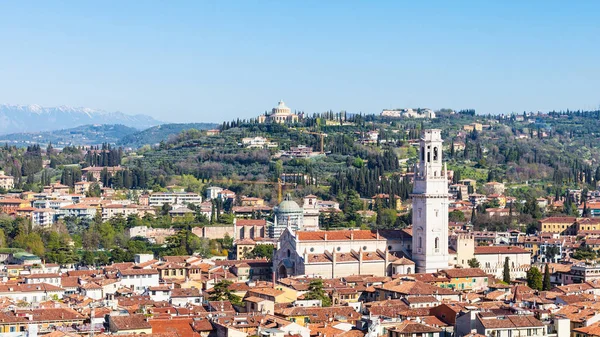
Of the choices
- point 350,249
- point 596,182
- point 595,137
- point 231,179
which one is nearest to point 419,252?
point 350,249

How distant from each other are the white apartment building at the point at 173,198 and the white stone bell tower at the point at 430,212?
39970 mm

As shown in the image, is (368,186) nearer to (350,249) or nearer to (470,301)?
(350,249)

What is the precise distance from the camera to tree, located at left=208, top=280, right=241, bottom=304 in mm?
42281

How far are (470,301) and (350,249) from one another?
45.1ft

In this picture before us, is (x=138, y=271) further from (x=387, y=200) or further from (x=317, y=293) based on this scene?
(x=387, y=200)

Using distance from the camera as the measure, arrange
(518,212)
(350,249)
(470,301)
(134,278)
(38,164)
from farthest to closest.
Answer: (38,164) < (518,212) < (350,249) < (134,278) < (470,301)

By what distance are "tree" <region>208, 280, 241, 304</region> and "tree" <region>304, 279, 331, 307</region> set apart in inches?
99.0

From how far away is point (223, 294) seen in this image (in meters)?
43.2

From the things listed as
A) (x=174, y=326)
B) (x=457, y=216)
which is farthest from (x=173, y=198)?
(x=174, y=326)

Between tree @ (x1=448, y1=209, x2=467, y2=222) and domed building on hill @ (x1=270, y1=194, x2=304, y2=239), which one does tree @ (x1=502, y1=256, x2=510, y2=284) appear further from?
tree @ (x1=448, y1=209, x2=467, y2=222)

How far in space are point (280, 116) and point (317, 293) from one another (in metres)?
103

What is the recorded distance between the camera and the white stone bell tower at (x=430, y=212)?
175 feet

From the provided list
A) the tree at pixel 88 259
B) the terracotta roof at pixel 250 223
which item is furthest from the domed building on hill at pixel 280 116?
the tree at pixel 88 259

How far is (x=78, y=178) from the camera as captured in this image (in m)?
102
